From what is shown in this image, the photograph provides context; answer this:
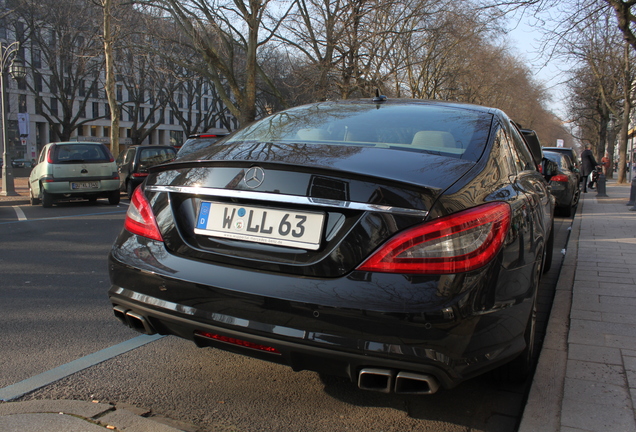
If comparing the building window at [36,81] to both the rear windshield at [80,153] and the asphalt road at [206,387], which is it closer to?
the rear windshield at [80,153]

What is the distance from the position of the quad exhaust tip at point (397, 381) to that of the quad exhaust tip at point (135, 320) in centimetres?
106

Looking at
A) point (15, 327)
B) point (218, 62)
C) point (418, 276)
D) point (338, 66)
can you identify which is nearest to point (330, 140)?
point (418, 276)

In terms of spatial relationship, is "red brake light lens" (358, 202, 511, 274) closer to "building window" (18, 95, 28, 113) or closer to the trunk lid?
the trunk lid

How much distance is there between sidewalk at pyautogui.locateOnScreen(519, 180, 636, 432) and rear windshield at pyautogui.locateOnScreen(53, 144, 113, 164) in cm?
1153

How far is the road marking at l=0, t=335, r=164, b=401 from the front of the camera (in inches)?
111

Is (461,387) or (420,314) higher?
(420,314)

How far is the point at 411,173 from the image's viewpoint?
228 cm

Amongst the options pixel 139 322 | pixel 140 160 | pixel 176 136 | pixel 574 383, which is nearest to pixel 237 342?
pixel 139 322

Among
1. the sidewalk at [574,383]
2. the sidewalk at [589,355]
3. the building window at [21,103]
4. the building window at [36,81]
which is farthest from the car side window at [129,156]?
the building window at [21,103]

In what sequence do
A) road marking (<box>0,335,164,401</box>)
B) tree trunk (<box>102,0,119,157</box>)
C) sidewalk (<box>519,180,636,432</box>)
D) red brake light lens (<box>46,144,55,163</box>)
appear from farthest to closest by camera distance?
1. tree trunk (<box>102,0,119,157</box>)
2. red brake light lens (<box>46,144,55,163</box>)
3. road marking (<box>0,335,164,401</box>)
4. sidewalk (<box>519,180,636,432</box>)

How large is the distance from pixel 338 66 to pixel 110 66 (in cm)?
987

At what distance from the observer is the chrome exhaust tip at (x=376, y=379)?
2145 mm

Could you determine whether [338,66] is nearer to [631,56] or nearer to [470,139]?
[631,56]

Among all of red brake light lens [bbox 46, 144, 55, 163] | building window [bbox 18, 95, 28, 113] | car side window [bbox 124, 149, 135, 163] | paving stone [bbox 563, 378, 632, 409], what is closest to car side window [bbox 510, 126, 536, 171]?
paving stone [bbox 563, 378, 632, 409]
